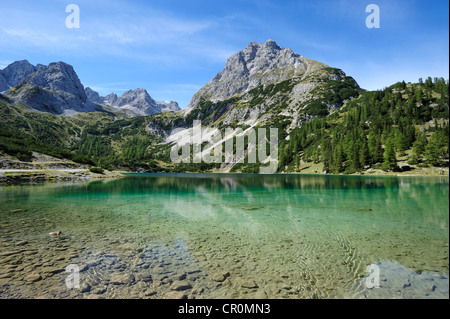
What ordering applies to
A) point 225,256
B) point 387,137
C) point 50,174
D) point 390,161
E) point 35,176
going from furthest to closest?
point 387,137
point 390,161
point 50,174
point 35,176
point 225,256

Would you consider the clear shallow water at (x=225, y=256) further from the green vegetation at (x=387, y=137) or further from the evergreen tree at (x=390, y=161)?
the green vegetation at (x=387, y=137)

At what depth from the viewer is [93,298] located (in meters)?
7.95

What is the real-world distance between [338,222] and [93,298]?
1966cm

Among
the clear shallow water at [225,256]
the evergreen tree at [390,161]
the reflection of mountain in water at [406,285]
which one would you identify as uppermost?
the evergreen tree at [390,161]

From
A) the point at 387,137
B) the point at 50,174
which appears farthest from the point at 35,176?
the point at 387,137

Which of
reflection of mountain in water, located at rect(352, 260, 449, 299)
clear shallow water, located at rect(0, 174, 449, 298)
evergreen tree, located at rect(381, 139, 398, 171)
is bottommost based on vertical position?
clear shallow water, located at rect(0, 174, 449, 298)

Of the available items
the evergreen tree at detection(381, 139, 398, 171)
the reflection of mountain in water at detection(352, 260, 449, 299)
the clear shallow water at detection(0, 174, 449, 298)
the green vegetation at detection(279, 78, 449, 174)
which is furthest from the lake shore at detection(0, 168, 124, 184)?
the green vegetation at detection(279, 78, 449, 174)

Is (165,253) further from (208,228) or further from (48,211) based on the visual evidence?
(48,211)

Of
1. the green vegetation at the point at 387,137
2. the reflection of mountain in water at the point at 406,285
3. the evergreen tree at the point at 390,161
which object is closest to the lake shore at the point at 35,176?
the reflection of mountain in water at the point at 406,285

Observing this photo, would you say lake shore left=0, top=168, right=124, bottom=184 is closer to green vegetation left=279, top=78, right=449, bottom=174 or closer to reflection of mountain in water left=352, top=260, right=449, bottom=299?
reflection of mountain in water left=352, top=260, right=449, bottom=299

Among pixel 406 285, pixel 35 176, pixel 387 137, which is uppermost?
pixel 387 137

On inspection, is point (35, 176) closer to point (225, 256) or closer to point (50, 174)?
point (50, 174)

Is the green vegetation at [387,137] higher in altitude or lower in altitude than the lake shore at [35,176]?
higher
